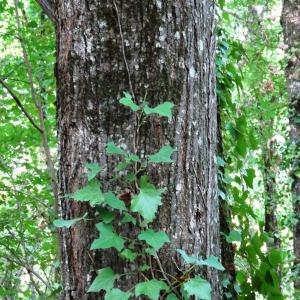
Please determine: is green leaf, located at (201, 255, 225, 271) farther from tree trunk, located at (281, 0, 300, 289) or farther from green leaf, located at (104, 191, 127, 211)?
tree trunk, located at (281, 0, 300, 289)

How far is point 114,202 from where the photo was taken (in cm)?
165

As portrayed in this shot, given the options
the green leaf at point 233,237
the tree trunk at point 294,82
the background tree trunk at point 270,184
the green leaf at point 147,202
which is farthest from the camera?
the background tree trunk at point 270,184

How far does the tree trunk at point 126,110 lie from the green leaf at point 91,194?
9 centimetres

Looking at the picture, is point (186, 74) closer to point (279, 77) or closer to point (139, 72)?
point (139, 72)

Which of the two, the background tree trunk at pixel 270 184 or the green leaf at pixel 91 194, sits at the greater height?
the green leaf at pixel 91 194

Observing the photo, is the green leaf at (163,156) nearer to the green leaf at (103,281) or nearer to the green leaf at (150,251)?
the green leaf at (150,251)

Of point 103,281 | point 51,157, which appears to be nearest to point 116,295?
point 103,281

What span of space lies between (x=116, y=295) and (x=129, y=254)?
0.44 feet

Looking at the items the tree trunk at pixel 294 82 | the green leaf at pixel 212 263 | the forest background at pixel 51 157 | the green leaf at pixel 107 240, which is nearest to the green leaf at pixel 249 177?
the forest background at pixel 51 157

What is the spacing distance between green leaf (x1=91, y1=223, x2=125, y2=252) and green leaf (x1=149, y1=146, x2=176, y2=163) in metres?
0.27

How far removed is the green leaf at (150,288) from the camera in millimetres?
1579

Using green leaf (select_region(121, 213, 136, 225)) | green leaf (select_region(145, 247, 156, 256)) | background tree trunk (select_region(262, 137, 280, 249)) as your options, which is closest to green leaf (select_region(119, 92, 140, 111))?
green leaf (select_region(121, 213, 136, 225))

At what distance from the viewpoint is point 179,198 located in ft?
5.94

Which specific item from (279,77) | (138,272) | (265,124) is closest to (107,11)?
(138,272)
